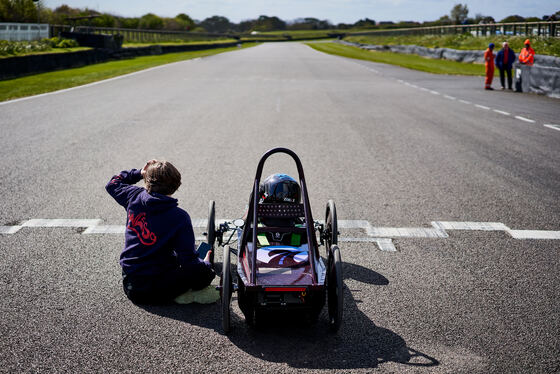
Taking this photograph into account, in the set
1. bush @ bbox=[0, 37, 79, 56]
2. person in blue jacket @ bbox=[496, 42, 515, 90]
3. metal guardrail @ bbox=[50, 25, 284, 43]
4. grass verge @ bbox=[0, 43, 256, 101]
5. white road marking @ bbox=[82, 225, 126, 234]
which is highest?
metal guardrail @ bbox=[50, 25, 284, 43]

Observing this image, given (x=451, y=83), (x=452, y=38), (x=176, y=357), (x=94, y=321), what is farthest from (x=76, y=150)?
(x=452, y=38)

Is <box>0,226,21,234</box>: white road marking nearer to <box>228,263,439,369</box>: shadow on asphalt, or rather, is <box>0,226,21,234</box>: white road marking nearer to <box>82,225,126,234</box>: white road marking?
<box>82,225,126,234</box>: white road marking

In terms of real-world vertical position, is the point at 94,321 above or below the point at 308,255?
below

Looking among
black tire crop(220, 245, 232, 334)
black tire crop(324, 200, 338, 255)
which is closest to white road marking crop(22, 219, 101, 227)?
black tire crop(324, 200, 338, 255)

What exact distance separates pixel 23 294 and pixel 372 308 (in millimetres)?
2792

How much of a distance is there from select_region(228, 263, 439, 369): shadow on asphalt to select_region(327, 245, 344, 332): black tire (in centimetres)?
12

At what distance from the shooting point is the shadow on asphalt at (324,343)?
360 cm

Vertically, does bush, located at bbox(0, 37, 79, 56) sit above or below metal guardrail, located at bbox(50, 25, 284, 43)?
below

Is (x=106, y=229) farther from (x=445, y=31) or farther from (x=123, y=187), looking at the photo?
(x=445, y=31)

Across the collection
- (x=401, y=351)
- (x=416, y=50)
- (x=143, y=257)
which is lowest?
(x=401, y=351)

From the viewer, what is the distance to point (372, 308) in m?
4.33

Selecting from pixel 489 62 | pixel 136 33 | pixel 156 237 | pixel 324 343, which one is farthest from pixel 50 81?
pixel 136 33

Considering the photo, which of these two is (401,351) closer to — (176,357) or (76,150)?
(176,357)

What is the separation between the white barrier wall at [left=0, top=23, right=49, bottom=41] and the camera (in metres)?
32.3
